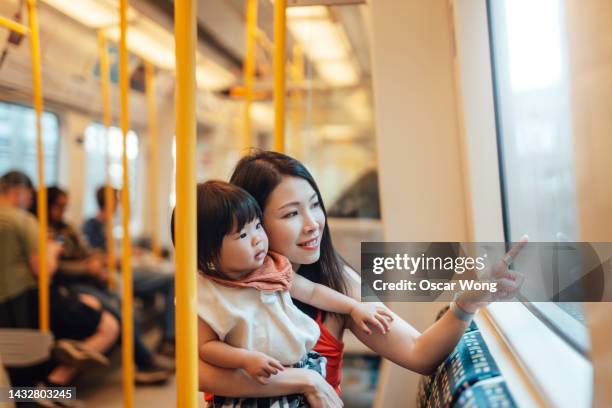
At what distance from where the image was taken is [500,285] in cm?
98

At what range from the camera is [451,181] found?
126 centimetres

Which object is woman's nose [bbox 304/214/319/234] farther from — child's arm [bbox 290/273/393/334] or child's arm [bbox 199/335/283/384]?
child's arm [bbox 199/335/283/384]

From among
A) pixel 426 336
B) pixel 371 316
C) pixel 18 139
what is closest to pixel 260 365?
pixel 371 316

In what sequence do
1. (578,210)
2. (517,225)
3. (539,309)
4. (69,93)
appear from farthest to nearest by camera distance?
(69,93) → (517,225) → (539,309) → (578,210)

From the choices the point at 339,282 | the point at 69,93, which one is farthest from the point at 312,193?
the point at 69,93

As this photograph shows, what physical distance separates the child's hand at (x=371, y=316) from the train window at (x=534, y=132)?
28cm

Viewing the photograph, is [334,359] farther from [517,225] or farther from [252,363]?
[517,225]

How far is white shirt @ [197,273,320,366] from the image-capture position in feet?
3.08

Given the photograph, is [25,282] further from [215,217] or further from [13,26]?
[215,217]

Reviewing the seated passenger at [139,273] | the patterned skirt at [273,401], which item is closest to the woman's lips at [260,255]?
the patterned skirt at [273,401]

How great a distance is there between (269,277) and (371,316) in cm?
24

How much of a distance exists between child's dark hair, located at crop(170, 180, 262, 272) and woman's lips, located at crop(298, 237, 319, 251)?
4.7 inches

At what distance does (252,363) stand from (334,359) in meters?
0.22

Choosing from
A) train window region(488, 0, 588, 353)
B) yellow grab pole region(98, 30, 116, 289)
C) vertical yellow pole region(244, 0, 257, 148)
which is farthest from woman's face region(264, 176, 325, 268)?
yellow grab pole region(98, 30, 116, 289)
